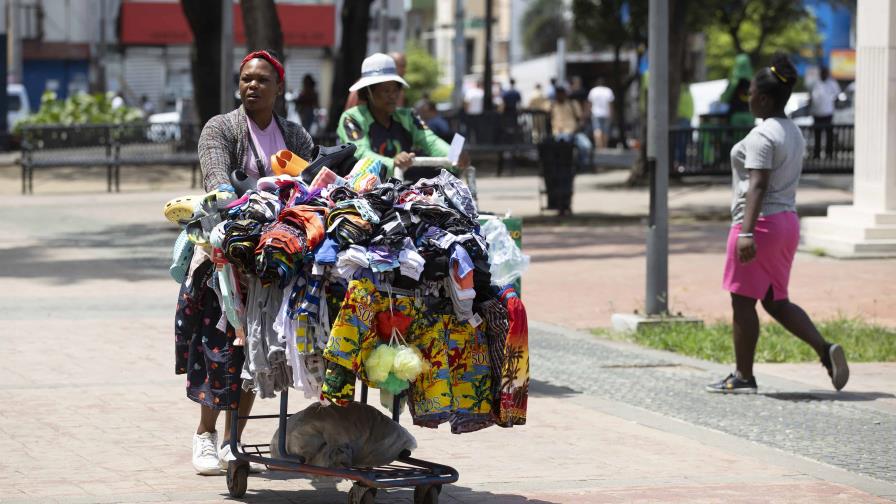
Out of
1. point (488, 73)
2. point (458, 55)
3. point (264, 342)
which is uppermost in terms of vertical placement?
point (458, 55)

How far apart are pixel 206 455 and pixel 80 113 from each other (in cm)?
Answer: 2813

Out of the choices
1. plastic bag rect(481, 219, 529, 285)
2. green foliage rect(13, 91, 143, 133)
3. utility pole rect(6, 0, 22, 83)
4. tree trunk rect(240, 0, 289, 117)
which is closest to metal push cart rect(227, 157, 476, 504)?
plastic bag rect(481, 219, 529, 285)

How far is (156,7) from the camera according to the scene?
181ft

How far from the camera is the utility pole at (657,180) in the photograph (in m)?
11.1

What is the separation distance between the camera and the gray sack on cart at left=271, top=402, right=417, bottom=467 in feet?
19.1

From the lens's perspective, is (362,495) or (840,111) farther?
(840,111)

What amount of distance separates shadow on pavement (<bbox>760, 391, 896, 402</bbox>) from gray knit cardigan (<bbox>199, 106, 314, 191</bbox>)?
11.6ft

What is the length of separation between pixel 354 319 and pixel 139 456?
195 cm

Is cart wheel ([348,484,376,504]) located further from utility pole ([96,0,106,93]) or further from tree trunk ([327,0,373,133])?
utility pole ([96,0,106,93])

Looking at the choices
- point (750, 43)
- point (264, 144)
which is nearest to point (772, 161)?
point (264, 144)

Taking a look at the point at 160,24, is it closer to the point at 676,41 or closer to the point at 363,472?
the point at 676,41

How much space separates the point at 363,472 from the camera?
561 cm

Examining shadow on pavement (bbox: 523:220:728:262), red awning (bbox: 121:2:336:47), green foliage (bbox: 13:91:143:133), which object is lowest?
shadow on pavement (bbox: 523:220:728:262)

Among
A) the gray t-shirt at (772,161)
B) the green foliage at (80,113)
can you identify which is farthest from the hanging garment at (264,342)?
the green foliage at (80,113)
